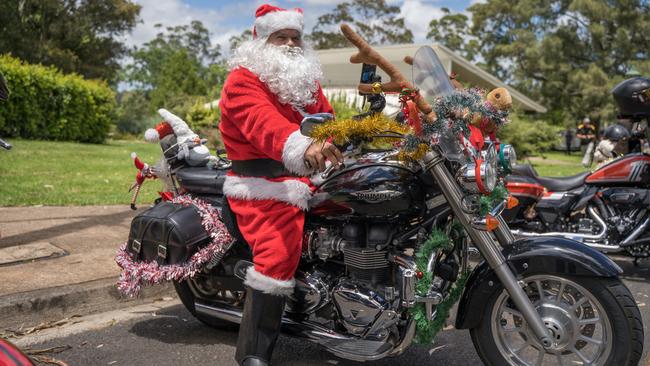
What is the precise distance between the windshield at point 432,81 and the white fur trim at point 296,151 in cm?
61

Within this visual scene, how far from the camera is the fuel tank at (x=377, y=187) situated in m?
2.87

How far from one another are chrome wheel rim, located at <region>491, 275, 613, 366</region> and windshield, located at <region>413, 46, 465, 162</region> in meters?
0.72

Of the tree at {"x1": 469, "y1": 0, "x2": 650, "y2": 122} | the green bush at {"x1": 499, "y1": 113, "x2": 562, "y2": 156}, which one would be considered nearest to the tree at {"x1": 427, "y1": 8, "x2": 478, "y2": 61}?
the tree at {"x1": 469, "y1": 0, "x2": 650, "y2": 122}

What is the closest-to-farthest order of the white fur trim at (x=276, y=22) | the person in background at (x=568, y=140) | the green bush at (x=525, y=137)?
the white fur trim at (x=276, y=22) → the green bush at (x=525, y=137) → the person in background at (x=568, y=140)

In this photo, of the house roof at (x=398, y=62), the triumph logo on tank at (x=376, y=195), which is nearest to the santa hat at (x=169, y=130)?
the triumph logo on tank at (x=376, y=195)

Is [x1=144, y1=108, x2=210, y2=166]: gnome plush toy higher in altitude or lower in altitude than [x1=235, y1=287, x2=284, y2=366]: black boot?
higher

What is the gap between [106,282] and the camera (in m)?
→ 4.37

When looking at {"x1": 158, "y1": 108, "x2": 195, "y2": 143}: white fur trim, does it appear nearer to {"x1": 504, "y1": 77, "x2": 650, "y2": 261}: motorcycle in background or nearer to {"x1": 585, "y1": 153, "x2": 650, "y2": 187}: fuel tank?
{"x1": 504, "y1": 77, "x2": 650, "y2": 261}: motorcycle in background

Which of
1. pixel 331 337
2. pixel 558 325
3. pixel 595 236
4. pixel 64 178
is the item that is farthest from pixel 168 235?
pixel 64 178

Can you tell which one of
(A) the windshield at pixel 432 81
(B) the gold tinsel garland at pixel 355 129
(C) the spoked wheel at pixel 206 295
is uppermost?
(A) the windshield at pixel 432 81

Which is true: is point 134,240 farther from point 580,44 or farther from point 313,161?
point 580,44

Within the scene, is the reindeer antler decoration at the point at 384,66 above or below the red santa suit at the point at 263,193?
above

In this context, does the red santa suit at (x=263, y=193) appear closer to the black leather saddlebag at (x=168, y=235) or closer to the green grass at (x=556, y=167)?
the black leather saddlebag at (x=168, y=235)

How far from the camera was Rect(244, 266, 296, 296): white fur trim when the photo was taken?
3027 millimetres
